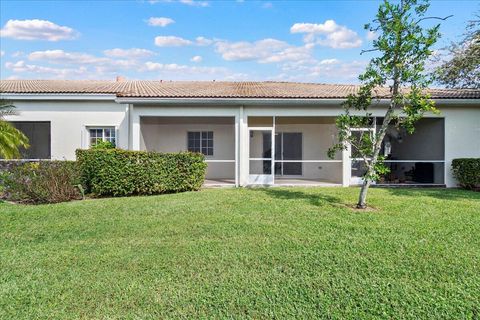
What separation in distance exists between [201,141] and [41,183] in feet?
30.6

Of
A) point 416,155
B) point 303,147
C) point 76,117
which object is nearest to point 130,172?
point 76,117

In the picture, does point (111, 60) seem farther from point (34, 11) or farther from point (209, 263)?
point (209, 263)

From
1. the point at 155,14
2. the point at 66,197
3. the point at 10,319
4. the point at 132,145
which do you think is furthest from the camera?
the point at 155,14

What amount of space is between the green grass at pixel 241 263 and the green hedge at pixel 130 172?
8.01 feet

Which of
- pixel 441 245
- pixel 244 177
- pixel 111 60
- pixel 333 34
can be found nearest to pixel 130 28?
pixel 111 60

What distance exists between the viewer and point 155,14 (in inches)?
671

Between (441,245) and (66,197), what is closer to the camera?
(441,245)

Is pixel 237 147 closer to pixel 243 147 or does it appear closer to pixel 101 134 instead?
pixel 243 147

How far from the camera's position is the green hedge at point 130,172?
1109 centimetres

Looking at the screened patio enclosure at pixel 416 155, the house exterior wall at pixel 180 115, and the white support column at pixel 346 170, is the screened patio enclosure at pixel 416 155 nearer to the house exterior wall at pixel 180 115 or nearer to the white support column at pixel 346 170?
the white support column at pixel 346 170

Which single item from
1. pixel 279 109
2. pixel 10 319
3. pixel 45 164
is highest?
pixel 279 109

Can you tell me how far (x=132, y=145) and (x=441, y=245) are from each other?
11.8m

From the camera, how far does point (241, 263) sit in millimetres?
5273

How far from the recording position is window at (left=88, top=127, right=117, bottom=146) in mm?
15023
